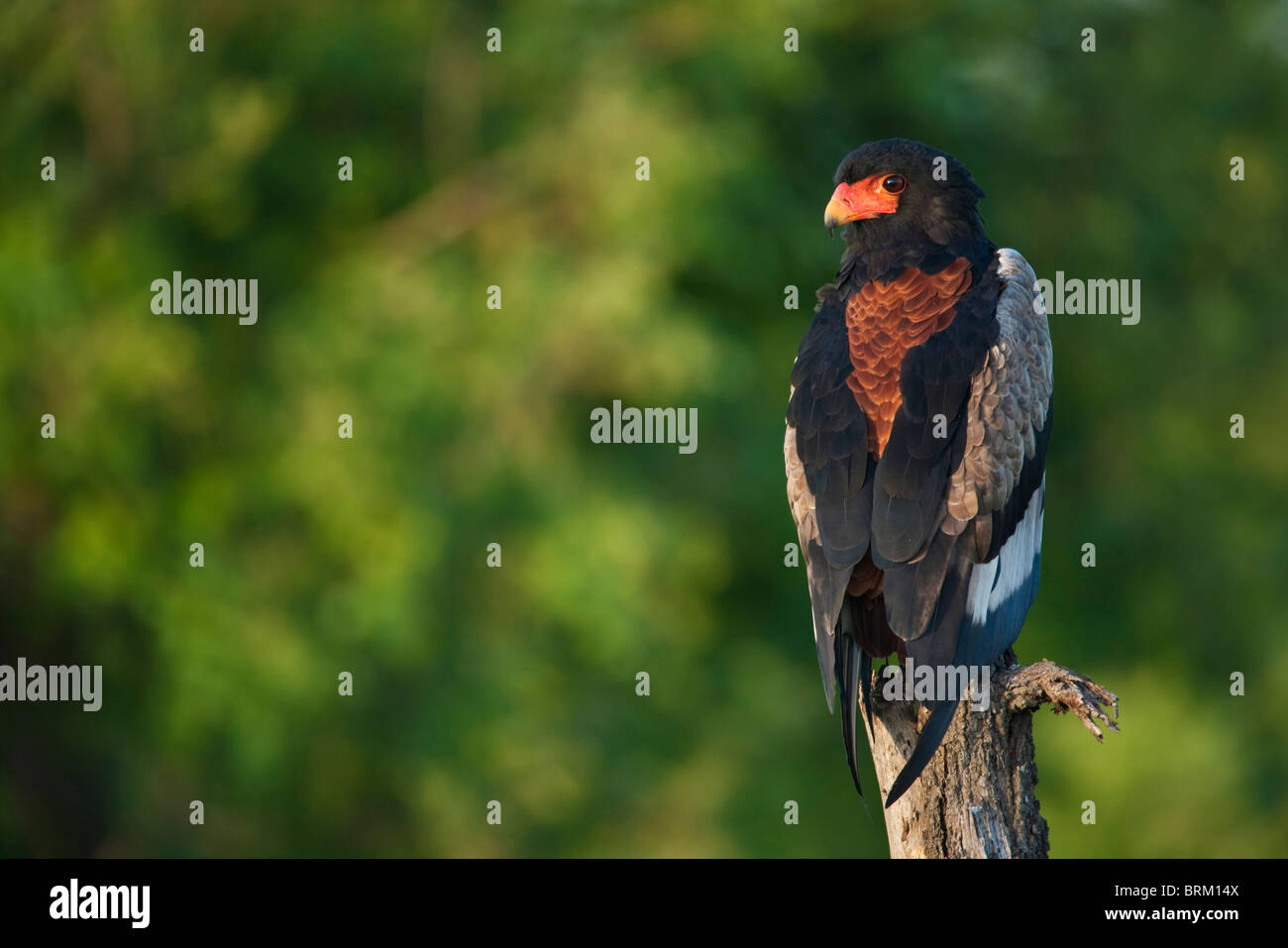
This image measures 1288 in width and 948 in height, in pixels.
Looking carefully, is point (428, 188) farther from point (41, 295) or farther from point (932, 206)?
point (932, 206)

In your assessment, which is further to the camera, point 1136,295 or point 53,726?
point 1136,295

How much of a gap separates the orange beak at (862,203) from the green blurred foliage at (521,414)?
21.7ft

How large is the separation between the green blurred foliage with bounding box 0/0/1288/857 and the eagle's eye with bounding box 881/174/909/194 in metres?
6.65

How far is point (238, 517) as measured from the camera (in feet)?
45.7

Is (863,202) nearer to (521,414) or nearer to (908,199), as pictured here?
(908,199)

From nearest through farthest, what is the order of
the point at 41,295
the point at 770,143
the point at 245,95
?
the point at 41,295 → the point at 245,95 → the point at 770,143

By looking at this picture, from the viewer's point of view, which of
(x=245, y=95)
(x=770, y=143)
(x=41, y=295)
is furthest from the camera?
(x=770, y=143)

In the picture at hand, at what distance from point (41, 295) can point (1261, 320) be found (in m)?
12.8

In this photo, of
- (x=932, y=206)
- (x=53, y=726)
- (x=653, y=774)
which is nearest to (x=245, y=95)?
(x=53, y=726)

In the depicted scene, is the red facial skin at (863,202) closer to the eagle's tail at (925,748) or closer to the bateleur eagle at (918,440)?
the bateleur eagle at (918,440)

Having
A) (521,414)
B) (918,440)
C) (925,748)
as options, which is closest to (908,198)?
(918,440)

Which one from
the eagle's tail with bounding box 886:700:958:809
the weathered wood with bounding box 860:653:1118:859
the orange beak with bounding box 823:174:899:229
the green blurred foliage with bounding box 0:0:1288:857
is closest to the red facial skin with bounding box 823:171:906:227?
the orange beak with bounding box 823:174:899:229

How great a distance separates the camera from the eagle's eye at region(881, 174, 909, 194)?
6.00 meters

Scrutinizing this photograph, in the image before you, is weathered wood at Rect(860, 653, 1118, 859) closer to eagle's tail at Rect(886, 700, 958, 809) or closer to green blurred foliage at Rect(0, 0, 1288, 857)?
eagle's tail at Rect(886, 700, 958, 809)
